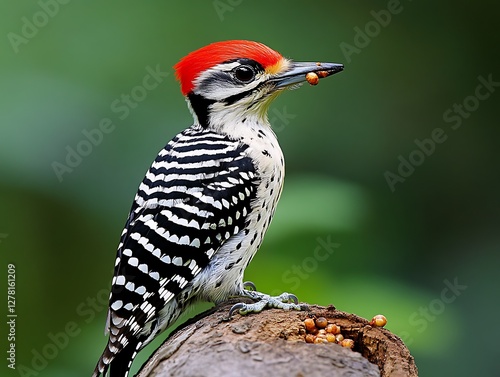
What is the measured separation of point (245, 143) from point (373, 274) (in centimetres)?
117

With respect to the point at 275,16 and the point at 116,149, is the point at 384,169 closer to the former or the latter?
the point at 275,16

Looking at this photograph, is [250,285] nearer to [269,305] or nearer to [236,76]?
[269,305]

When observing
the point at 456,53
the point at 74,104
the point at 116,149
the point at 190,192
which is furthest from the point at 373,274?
the point at 456,53

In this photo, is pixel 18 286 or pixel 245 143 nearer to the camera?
pixel 245 143

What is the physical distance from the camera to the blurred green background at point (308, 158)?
160 inches

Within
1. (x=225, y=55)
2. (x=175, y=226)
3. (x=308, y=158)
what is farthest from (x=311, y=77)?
(x=308, y=158)

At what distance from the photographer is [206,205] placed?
3.57 m

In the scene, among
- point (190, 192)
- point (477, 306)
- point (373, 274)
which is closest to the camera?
point (190, 192)

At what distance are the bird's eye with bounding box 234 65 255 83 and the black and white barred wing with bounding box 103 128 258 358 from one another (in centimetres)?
40

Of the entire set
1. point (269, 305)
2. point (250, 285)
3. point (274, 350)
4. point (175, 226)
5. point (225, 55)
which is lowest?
point (250, 285)

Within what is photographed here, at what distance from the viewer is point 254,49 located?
12.8 ft

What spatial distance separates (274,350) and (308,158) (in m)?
3.07

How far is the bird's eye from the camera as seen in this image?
3.90m

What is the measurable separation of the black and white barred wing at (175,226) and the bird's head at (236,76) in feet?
0.93
